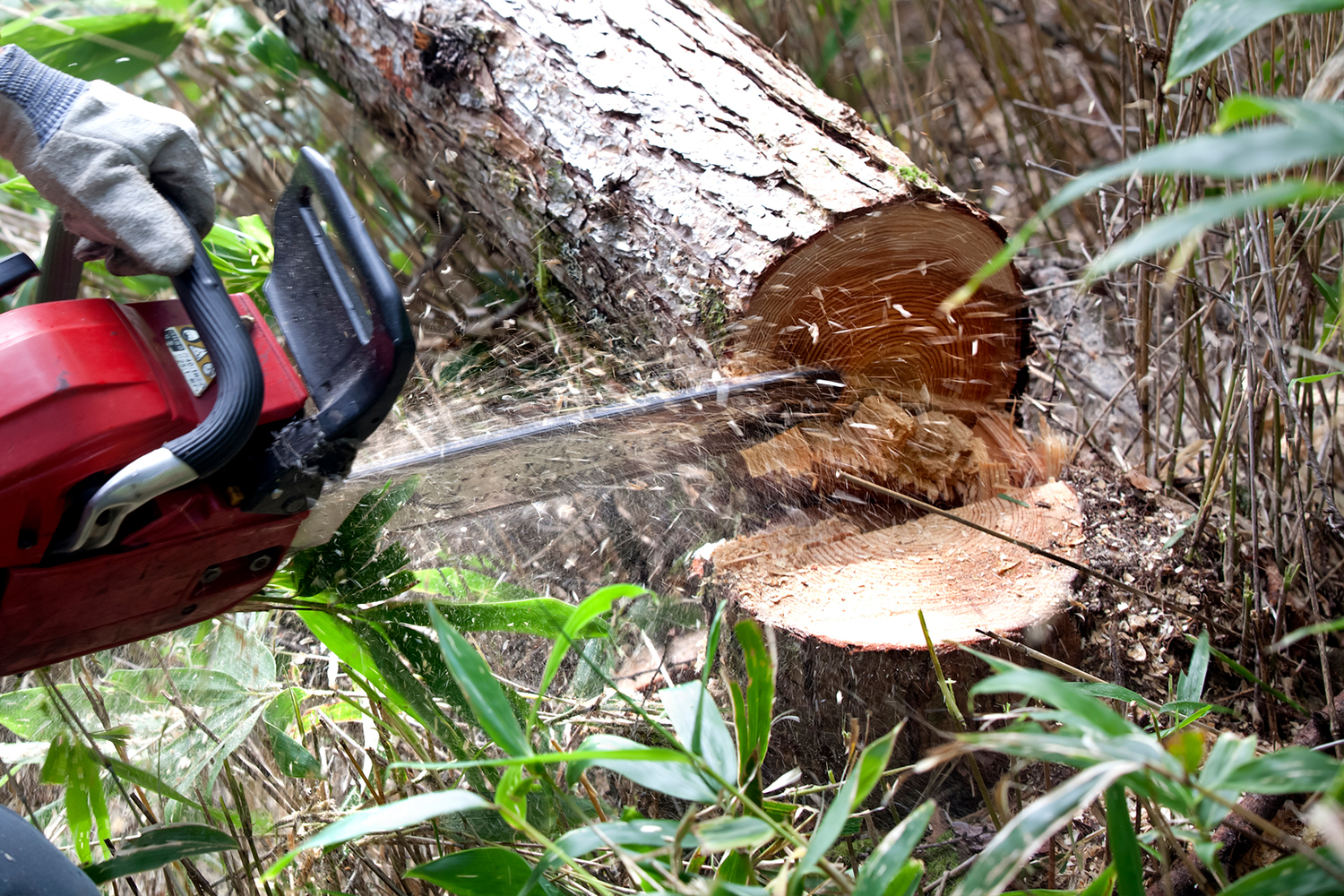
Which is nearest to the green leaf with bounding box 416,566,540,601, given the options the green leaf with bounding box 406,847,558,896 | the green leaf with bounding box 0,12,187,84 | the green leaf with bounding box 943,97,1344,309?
the green leaf with bounding box 406,847,558,896

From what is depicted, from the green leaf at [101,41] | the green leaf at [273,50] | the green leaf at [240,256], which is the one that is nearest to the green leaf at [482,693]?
the green leaf at [240,256]

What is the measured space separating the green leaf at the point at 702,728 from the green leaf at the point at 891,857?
0.15 metres

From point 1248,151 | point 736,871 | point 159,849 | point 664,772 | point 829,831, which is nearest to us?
point 1248,151

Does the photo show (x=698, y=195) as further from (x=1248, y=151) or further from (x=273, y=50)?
(x=273, y=50)

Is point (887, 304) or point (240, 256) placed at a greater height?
point (887, 304)

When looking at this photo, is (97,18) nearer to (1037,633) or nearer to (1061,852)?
(1037,633)

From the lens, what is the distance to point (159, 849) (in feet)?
3.92

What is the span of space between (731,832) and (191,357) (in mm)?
896

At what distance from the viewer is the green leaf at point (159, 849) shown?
116 centimetres

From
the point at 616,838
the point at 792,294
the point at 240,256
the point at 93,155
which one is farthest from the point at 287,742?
the point at 240,256

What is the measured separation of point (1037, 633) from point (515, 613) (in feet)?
2.78

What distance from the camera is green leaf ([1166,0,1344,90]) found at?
24.0 inches

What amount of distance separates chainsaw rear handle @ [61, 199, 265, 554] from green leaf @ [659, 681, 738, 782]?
A: 2.02ft

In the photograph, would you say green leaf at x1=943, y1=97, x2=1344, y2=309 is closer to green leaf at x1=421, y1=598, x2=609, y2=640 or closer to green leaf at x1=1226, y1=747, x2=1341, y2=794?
green leaf at x1=1226, y1=747, x2=1341, y2=794
